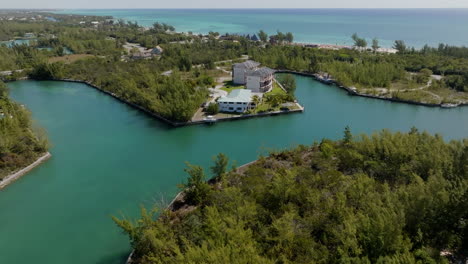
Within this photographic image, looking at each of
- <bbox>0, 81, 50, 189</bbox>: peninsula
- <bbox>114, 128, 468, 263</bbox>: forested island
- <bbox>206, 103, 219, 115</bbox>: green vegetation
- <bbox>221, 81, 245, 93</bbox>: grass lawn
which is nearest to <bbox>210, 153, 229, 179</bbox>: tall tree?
<bbox>114, 128, 468, 263</bbox>: forested island

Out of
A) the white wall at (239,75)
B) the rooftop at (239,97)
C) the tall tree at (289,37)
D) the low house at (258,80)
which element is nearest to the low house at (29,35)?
the tall tree at (289,37)

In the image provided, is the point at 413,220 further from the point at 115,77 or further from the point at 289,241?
the point at 115,77

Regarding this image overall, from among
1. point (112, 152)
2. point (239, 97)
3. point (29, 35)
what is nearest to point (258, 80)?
point (239, 97)

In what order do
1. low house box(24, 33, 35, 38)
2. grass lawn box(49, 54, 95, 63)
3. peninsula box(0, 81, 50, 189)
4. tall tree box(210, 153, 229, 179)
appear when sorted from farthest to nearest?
low house box(24, 33, 35, 38) < grass lawn box(49, 54, 95, 63) < peninsula box(0, 81, 50, 189) < tall tree box(210, 153, 229, 179)

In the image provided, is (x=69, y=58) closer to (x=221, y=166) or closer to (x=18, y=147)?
(x=18, y=147)

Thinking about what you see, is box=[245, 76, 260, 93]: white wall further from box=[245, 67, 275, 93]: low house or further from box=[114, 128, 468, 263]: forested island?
box=[114, 128, 468, 263]: forested island

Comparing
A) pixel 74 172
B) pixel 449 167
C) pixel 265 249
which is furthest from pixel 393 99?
pixel 74 172
